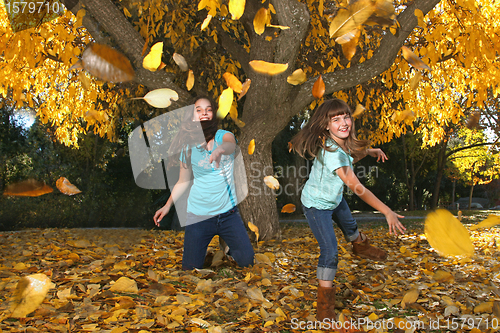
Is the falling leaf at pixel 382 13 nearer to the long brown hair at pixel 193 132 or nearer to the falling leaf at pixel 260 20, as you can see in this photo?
the falling leaf at pixel 260 20

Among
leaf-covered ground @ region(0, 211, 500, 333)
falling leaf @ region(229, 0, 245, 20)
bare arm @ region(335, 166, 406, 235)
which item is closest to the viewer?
bare arm @ region(335, 166, 406, 235)

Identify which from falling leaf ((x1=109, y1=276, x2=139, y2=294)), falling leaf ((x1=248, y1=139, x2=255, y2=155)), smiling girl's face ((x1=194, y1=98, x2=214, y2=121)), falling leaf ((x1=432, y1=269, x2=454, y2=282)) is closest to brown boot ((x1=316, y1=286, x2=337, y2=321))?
falling leaf ((x1=109, y1=276, x2=139, y2=294))

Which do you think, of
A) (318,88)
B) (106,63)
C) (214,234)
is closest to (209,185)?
(214,234)

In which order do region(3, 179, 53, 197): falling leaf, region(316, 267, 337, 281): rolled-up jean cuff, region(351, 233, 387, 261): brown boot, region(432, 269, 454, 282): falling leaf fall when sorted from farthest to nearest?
→ region(3, 179, 53, 197): falling leaf < region(351, 233, 387, 261): brown boot < region(432, 269, 454, 282): falling leaf < region(316, 267, 337, 281): rolled-up jean cuff

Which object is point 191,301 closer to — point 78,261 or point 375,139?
point 78,261

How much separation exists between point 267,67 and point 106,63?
186 cm

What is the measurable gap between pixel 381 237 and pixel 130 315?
12.9 ft

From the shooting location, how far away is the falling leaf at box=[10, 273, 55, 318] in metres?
2.04

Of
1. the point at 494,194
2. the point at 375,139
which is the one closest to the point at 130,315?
the point at 375,139

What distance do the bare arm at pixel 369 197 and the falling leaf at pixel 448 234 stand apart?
44cm

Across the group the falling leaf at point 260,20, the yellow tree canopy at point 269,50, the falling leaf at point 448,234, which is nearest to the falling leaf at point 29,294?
the yellow tree canopy at point 269,50

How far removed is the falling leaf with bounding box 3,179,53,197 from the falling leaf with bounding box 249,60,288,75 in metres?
7.01

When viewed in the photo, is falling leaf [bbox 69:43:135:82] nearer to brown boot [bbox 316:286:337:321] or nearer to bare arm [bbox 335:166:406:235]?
bare arm [bbox 335:166:406:235]

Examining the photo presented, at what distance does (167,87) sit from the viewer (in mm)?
4203
